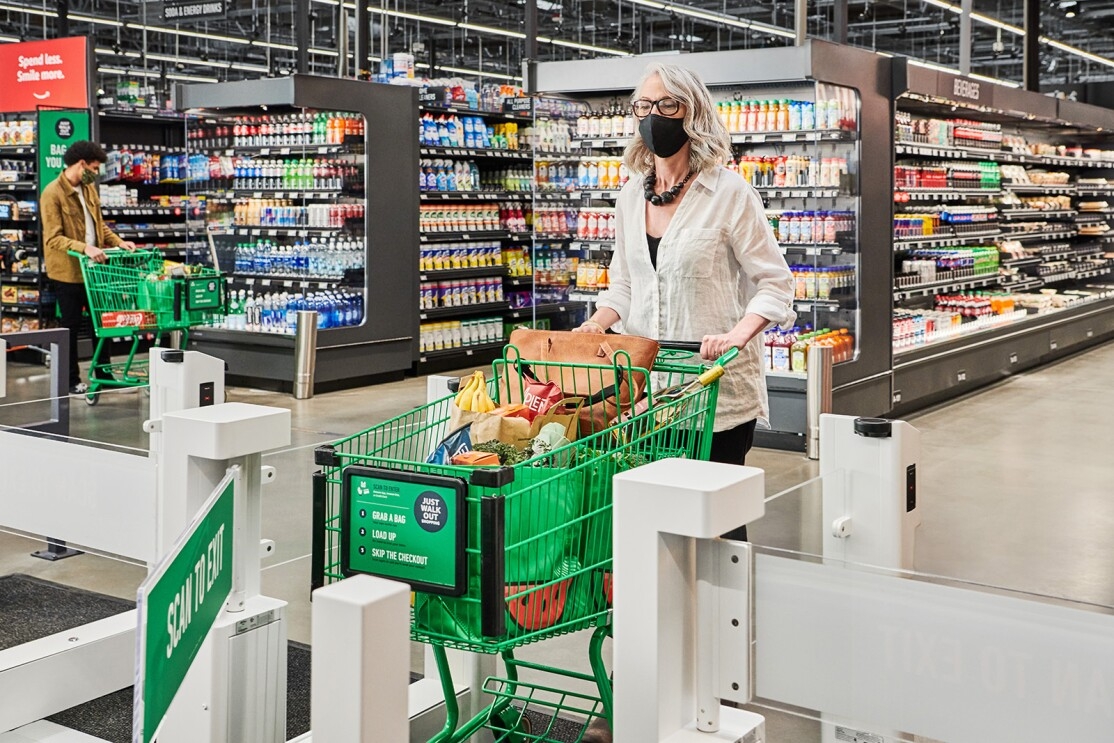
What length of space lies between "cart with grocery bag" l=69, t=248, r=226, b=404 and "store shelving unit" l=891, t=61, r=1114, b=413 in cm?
466

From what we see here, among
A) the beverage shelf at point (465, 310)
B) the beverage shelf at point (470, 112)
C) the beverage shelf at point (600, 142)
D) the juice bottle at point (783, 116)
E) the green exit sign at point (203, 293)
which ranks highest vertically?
the beverage shelf at point (470, 112)

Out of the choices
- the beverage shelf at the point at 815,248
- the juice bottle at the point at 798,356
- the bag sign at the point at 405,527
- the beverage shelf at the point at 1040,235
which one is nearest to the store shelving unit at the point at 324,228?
the beverage shelf at the point at 815,248

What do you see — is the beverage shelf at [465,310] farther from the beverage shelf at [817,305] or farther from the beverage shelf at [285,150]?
the beverage shelf at [817,305]

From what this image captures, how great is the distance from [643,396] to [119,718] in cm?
187

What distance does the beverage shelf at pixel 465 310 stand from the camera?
10039 millimetres

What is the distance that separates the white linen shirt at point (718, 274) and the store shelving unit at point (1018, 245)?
525 cm

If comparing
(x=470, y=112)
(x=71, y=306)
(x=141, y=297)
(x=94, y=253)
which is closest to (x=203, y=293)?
(x=141, y=297)

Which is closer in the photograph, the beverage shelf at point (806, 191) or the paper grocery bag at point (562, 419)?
the paper grocery bag at point (562, 419)

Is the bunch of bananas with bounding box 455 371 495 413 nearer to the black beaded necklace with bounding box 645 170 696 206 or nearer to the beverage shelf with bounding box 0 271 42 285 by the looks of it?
the black beaded necklace with bounding box 645 170 696 206

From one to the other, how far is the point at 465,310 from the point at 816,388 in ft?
13.8

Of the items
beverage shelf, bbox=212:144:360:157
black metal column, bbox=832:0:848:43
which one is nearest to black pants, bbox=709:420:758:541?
black metal column, bbox=832:0:848:43

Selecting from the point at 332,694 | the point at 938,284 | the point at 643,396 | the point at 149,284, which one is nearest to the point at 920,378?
the point at 938,284

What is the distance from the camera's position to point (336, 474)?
213cm

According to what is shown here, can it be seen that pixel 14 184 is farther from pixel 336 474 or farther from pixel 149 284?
pixel 336 474
